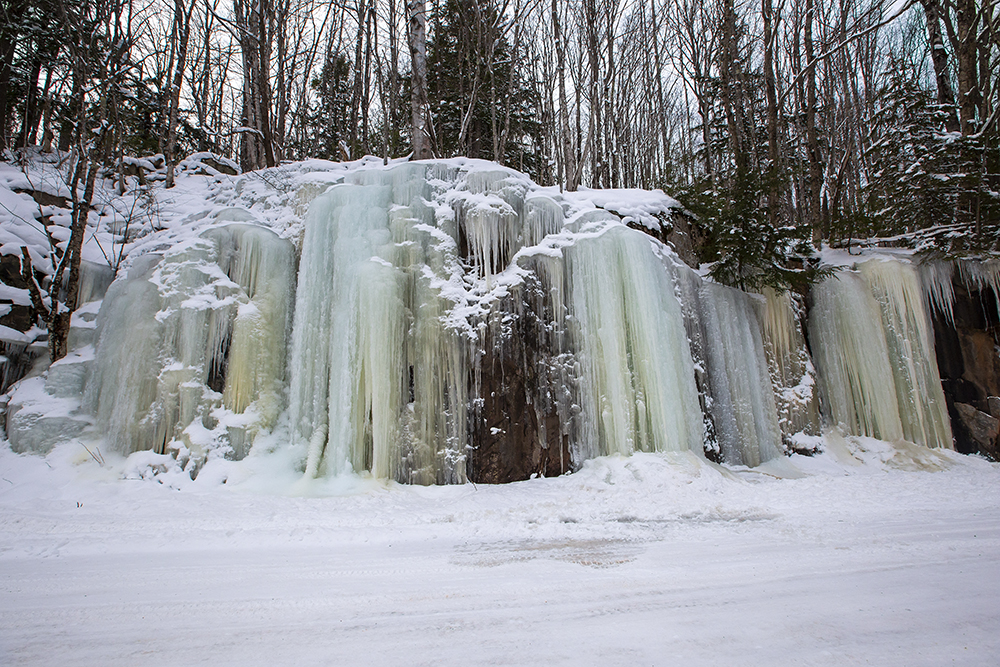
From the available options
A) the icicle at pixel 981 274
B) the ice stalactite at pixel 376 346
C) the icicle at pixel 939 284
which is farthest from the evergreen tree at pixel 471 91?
the icicle at pixel 981 274

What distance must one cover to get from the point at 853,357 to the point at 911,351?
821 millimetres

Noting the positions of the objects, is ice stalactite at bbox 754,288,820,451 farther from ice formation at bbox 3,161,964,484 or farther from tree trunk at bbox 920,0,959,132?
tree trunk at bbox 920,0,959,132

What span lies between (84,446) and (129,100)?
25.1 feet

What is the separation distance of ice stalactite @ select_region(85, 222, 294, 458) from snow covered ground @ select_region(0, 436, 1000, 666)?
0.55 metres

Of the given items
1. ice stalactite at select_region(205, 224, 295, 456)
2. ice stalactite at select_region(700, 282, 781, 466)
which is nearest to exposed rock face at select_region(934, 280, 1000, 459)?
ice stalactite at select_region(700, 282, 781, 466)

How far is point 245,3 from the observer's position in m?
10.2

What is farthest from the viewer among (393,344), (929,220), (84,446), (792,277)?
(929,220)

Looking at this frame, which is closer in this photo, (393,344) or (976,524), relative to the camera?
(976,524)

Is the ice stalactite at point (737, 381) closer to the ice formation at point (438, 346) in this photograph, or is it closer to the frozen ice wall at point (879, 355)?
the ice formation at point (438, 346)

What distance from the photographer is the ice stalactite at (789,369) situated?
7441 millimetres

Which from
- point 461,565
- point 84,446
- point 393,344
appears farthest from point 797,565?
point 84,446

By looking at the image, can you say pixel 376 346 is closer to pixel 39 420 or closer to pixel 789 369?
pixel 39 420

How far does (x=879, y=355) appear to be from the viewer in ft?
25.0

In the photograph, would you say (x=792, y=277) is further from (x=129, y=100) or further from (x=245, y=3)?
(x=129, y=100)
